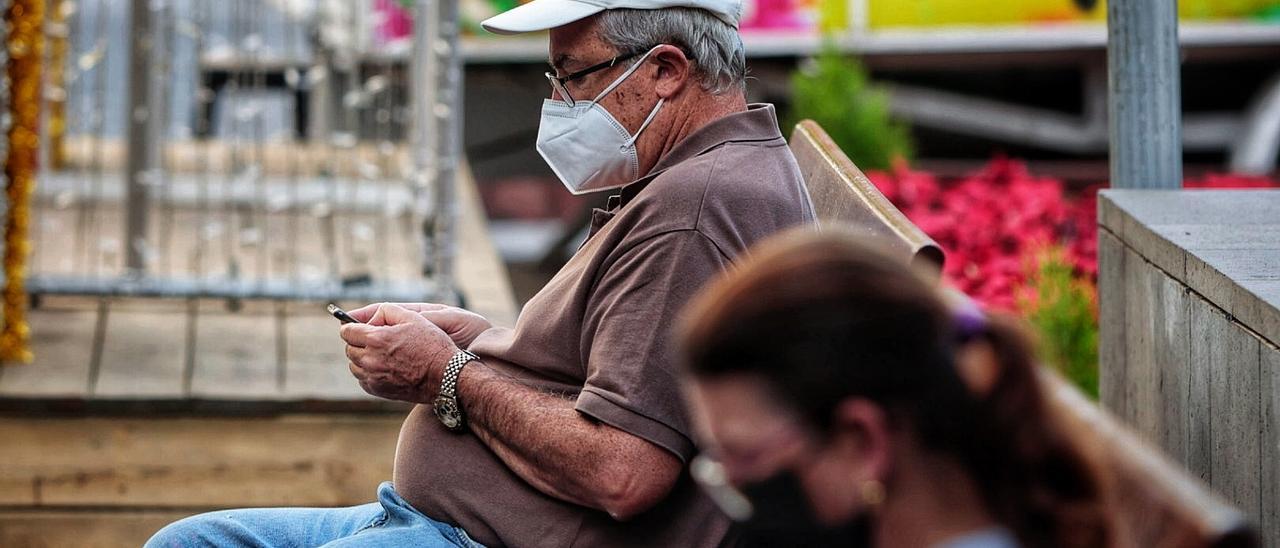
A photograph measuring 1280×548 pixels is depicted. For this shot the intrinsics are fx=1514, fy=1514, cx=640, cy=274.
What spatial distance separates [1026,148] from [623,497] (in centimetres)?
767

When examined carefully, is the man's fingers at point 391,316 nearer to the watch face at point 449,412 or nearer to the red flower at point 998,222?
the watch face at point 449,412

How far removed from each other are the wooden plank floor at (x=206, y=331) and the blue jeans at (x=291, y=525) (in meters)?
1.60

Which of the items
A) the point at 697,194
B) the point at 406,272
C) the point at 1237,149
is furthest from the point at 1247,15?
the point at 697,194

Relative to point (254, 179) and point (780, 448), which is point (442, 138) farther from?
point (780, 448)

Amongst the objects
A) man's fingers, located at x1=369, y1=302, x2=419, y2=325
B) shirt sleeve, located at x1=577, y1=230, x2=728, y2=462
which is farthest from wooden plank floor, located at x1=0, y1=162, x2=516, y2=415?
shirt sleeve, located at x1=577, y1=230, x2=728, y2=462

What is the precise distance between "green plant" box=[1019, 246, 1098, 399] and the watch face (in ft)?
7.51

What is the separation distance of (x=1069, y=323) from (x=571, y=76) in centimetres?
226

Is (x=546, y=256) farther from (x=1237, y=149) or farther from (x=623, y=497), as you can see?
(x=623, y=497)

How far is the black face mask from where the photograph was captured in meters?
1.11

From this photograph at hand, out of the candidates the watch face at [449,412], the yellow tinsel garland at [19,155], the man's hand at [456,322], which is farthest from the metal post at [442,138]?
the watch face at [449,412]

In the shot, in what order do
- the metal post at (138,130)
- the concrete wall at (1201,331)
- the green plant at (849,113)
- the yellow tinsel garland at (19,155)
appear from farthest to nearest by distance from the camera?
1. the green plant at (849,113)
2. the metal post at (138,130)
3. the yellow tinsel garland at (19,155)
4. the concrete wall at (1201,331)

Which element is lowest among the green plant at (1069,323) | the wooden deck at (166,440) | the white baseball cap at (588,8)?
the wooden deck at (166,440)

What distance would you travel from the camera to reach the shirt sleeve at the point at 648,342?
1799 millimetres

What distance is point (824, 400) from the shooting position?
1.08 metres
